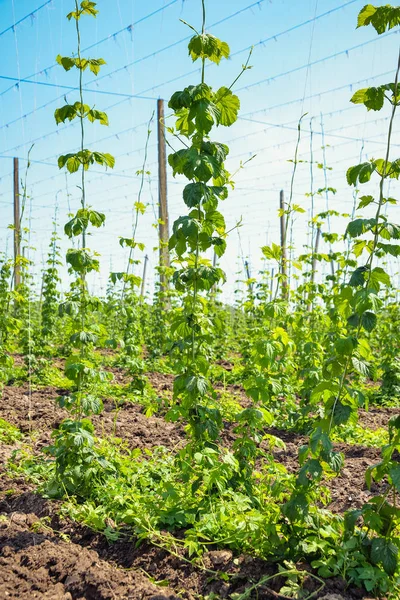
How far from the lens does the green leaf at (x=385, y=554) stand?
7.48 feet

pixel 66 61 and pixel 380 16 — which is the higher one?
pixel 66 61

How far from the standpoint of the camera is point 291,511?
2510 millimetres

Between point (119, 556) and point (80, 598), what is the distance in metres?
0.44

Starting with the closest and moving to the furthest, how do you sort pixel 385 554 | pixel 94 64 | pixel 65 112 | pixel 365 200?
pixel 385 554 → pixel 365 200 → pixel 65 112 → pixel 94 64

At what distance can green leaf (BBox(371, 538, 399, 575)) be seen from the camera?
7.48 feet

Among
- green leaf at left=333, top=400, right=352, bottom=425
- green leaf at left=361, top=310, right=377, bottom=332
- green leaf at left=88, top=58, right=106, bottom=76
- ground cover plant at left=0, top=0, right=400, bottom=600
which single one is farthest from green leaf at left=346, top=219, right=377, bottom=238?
green leaf at left=88, top=58, right=106, bottom=76

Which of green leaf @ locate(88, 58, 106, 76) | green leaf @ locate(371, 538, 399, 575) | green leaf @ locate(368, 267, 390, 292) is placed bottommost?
green leaf @ locate(371, 538, 399, 575)

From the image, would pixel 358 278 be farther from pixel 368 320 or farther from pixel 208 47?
pixel 208 47

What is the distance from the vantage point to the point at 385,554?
230cm

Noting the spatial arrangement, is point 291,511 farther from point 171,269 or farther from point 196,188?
point 171,269

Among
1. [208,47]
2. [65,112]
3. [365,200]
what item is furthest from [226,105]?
[65,112]

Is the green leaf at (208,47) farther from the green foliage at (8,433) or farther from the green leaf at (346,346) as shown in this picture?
the green foliage at (8,433)

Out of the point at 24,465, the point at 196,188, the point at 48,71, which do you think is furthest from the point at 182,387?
the point at 48,71

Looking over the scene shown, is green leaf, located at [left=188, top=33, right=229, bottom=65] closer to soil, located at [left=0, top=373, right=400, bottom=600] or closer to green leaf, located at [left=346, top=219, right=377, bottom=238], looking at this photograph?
green leaf, located at [left=346, top=219, right=377, bottom=238]
